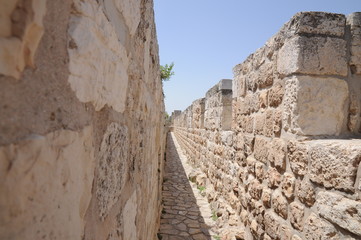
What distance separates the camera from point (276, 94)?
2.11 m

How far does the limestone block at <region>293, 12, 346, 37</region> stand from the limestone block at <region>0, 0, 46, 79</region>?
1905mm

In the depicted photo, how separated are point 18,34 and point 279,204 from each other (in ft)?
7.01

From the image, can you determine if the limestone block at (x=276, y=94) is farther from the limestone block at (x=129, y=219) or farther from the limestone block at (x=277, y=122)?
the limestone block at (x=129, y=219)

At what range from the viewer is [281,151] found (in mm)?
2002

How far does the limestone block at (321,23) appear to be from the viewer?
1818 mm

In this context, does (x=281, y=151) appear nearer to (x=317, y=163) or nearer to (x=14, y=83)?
(x=317, y=163)

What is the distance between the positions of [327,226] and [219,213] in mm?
2428

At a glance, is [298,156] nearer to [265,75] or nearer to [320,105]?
[320,105]

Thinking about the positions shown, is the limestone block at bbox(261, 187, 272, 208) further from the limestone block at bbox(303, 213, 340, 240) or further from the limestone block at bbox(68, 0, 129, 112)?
the limestone block at bbox(68, 0, 129, 112)

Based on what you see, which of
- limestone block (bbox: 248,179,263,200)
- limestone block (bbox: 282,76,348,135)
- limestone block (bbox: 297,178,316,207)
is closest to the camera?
limestone block (bbox: 297,178,316,207)

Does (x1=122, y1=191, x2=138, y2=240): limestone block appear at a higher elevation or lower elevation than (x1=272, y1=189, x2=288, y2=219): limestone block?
higher

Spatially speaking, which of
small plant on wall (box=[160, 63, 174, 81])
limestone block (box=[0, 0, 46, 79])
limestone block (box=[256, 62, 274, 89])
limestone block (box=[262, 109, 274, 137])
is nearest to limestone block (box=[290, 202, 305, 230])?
limestone block (box=[262, 109, 274, 137])

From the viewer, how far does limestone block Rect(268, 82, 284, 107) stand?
6.71 ft

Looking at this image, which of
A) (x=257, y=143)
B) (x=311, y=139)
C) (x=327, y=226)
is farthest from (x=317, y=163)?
(x=257, y=143)
